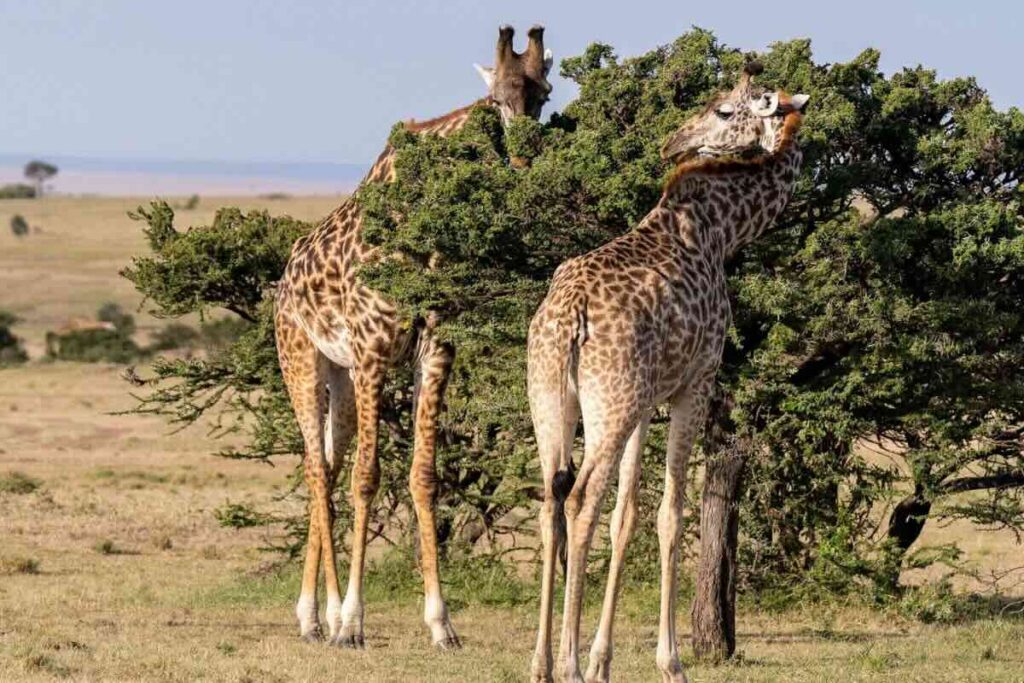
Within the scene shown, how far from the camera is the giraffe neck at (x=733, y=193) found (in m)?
10.1

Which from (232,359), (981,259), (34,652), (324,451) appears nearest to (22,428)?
(232,359)

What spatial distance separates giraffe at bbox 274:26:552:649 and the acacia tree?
389mm

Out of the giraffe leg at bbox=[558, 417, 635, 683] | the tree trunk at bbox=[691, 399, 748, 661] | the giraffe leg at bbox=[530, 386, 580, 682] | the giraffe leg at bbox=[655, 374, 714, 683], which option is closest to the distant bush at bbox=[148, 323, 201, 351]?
the tree trunk at bbox=[691, 399, 748, 661]

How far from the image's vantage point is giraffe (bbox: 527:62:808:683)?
8906 millimetres

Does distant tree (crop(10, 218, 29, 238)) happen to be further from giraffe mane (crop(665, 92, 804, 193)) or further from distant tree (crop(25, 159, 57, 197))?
giraffe mane (crop(665, 92, 804, 193))

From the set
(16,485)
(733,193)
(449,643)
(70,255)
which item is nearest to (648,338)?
(733,193)

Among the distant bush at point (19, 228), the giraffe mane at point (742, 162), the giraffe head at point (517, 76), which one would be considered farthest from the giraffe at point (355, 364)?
the distant bush at point (19, 228)

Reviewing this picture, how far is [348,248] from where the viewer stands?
12.6 metres

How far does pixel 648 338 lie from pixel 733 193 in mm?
1554

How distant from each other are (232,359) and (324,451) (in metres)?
3.42

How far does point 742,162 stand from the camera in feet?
33.4

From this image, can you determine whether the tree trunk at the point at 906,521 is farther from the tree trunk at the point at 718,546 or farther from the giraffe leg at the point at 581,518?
the giraffe leg at the point at 581,518

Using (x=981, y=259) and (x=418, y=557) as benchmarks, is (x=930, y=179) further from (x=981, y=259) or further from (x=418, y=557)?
(x=418, y=557)

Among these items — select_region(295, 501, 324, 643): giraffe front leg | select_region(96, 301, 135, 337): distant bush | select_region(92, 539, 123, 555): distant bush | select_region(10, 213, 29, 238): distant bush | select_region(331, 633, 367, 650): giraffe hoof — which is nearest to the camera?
select_region(331, 633, 367, 650): giraffe hoof
